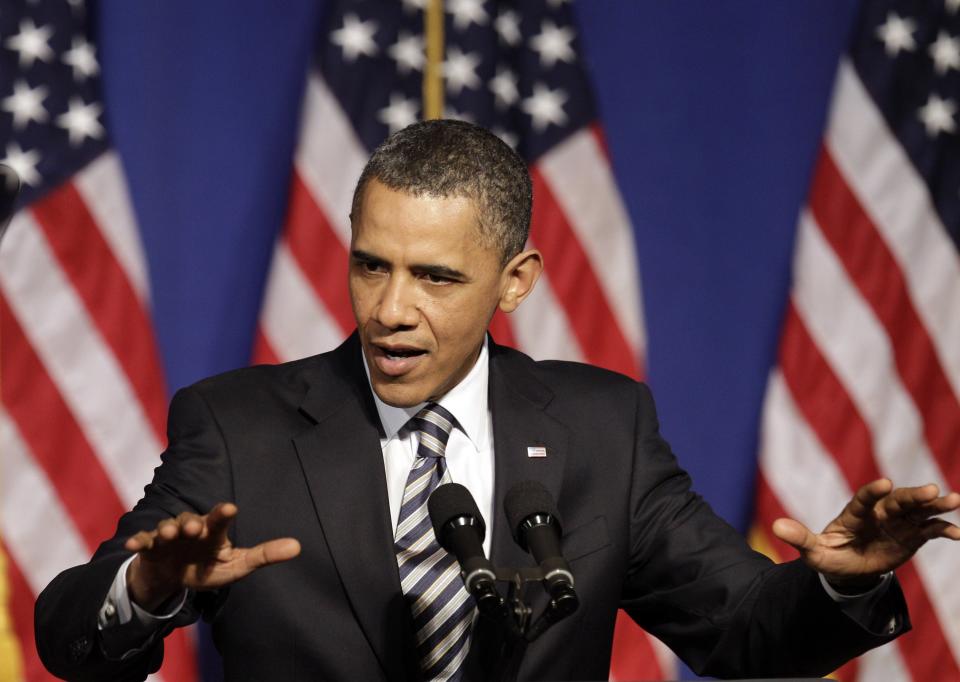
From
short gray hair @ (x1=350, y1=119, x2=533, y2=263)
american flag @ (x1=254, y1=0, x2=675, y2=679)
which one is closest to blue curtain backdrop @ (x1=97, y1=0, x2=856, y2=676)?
american flag @ (x1=254, y1=0, x2=675, y2=679)

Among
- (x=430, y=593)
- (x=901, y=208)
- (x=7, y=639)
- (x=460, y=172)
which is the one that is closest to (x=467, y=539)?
(x=430, y=593)

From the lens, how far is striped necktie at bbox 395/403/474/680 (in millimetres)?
1876

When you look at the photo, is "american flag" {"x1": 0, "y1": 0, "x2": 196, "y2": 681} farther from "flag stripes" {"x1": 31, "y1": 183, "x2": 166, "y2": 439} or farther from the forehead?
the forehead

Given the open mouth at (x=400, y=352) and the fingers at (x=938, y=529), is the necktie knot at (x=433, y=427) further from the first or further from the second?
the fingers at (x=938, y=529)

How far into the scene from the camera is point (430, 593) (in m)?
1.89

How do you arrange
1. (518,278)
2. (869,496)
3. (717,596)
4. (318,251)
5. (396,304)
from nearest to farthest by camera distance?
(869,496) < (396,304) < (717,596) < (518,278) < (318,251)

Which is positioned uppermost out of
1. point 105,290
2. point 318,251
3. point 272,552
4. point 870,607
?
point 105,290

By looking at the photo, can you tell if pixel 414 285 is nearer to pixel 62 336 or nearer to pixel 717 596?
pixel 717 596

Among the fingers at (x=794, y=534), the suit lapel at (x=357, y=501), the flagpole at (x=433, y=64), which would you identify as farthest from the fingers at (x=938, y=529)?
the flagpole at (x=433, y=64)

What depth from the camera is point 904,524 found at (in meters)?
1.62

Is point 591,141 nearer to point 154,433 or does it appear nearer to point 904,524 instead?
point 154,433

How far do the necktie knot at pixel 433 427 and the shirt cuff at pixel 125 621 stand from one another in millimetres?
503

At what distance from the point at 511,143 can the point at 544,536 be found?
2.15 m

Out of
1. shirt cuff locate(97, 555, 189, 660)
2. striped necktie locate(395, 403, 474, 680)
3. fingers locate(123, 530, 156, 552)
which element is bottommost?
striped necktie locate(395, 403, 474, 680)
